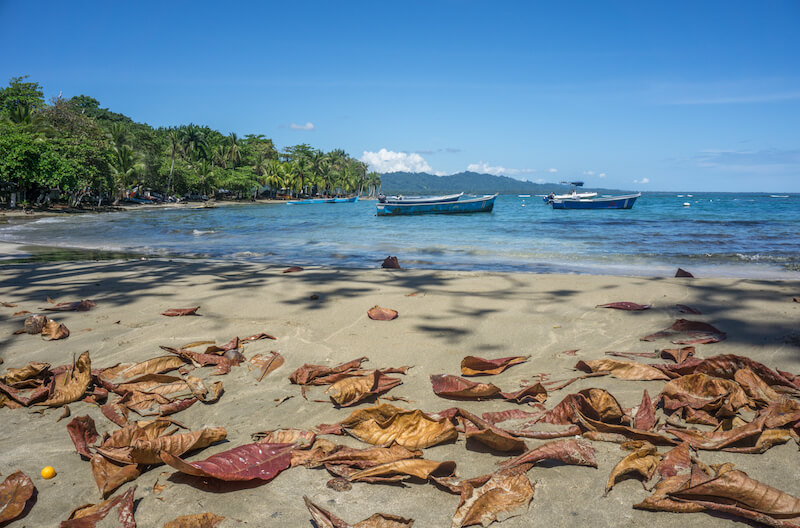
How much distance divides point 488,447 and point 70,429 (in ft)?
4.80

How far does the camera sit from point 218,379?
7.45 ft

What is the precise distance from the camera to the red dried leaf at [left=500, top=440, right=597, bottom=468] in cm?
144

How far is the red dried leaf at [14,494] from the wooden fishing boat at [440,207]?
36451 millimetres

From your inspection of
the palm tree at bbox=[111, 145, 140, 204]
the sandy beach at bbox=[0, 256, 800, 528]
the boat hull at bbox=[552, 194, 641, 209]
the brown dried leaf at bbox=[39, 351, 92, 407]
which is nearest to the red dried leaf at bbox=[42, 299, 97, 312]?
the sandy beach at bbox=[0, 256, 800, 528]

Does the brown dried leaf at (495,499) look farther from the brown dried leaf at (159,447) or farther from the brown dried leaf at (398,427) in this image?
the brown dried leaf at (159,447)

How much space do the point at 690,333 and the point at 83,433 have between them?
3.13m

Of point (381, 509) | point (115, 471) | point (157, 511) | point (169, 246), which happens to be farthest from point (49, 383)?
point (169, 246)

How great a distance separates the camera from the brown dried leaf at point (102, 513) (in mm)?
1214

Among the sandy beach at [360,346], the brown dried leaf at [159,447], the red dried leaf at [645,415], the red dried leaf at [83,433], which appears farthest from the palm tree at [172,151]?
the red dried leaf at [645,415]

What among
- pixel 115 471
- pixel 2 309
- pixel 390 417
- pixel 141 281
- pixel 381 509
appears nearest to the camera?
pixel 381 509

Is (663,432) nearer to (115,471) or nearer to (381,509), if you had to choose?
(381,509)

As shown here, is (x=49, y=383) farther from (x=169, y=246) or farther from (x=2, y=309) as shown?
(x=169, y=246)

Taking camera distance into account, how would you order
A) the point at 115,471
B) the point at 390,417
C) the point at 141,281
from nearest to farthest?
the point at 115,471 → the point at 390,417 → the point at 141,281

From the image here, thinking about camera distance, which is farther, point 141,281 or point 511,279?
point 511,279
